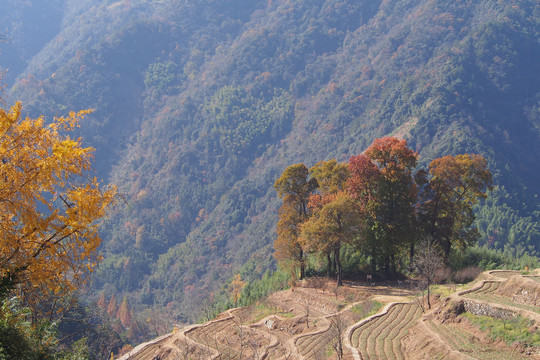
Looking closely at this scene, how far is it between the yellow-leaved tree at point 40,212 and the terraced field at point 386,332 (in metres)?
13.6

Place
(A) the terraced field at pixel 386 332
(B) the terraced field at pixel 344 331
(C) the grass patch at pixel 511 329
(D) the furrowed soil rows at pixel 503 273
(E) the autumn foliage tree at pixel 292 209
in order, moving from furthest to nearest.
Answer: (E) the autumn foliage tree at pixel 292 209, (D) the furrowed soil rows at pixel 503 273, (A) the terraced field at pixel 386 332, (B) the terraced field at pixel 344 331, (C) the grass patch at pixel 511 329

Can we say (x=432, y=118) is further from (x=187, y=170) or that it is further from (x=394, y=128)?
(x=187, y=170)

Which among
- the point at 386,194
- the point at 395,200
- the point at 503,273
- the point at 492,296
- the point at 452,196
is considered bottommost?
the point at 503,273

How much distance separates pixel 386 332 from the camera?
64.4 feet

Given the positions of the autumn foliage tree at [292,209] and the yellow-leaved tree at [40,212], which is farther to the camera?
the autumn foliage tree at [292,209]

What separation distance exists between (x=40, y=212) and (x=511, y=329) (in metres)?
15.4

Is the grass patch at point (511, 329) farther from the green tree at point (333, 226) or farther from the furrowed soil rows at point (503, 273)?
the green tree at point (333, 226)

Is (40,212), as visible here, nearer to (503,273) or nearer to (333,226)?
(333,226)

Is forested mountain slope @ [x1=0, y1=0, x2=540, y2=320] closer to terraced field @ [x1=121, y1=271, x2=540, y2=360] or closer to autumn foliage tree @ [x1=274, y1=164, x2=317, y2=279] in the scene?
autumn foliage tree @ [x1=274, y1=164, x2=317, y2=279]

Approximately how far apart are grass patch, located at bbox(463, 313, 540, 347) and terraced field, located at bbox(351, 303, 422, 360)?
11.2 ft

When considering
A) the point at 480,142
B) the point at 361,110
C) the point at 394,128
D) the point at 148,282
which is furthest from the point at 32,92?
the point at 480,142

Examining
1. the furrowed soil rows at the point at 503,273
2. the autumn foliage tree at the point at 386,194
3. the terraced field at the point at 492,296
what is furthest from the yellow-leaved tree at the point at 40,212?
the autumn foliage tree at the point at 386,194

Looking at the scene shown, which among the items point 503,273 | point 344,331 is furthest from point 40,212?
point 503,273

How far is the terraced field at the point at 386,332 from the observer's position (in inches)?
682
